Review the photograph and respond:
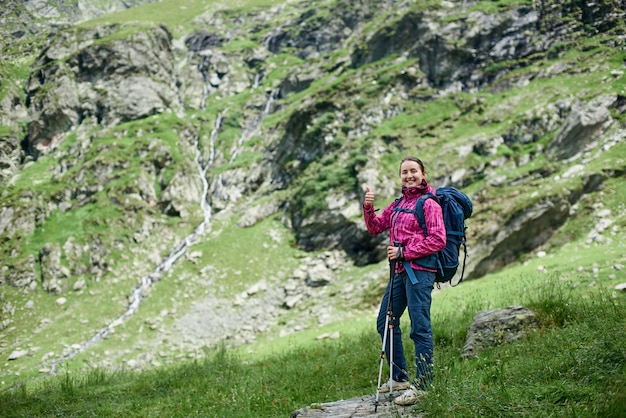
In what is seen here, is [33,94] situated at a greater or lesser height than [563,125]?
greater

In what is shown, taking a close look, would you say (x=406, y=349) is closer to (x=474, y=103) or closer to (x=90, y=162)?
(x=474, y=103)

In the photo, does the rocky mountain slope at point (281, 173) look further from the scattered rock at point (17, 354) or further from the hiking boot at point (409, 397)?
the hiking boot at point (409, 397)

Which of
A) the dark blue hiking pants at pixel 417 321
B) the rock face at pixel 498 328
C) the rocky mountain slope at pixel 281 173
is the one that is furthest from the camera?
the rocky mountain slope at pixel 281 173

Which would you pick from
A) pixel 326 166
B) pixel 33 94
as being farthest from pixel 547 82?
pixel 33 94

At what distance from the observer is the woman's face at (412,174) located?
5.37 m

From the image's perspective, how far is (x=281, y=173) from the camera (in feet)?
147

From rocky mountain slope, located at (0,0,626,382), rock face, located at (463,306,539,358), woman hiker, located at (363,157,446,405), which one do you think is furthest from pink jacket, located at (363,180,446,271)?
rocky mountain slope, located at (0,0,626,382)

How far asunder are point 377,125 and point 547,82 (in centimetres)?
1582

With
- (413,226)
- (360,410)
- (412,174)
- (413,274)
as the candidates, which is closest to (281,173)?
(412,174)

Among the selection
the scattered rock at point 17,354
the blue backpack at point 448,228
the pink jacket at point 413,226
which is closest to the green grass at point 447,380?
the blue backpack at point 448,228

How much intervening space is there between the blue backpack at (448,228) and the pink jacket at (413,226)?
0.27ft

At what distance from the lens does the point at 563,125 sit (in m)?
25.4

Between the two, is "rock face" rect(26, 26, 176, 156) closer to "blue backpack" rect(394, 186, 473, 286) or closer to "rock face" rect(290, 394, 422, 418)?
"blue backpack" rect(394, 186, 473, 286)

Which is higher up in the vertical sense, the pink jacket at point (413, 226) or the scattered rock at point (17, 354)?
the pink jacket at point (413, 226)
